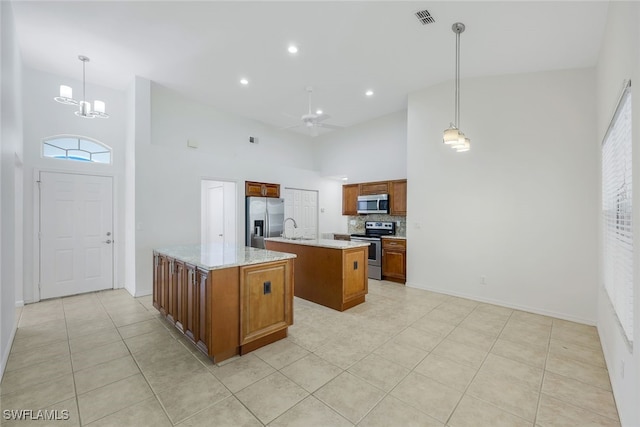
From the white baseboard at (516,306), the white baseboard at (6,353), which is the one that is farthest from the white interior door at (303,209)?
the white baseboard at (6,353)

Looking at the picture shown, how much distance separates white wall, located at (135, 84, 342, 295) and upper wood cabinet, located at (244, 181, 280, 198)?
0.12 m

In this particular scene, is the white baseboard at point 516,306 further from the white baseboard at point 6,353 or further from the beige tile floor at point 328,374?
the white baseboard at point 6,353

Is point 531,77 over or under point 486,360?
over

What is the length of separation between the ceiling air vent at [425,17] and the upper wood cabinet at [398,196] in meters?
3.13

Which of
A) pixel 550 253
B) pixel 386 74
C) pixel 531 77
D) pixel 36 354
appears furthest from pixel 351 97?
pixel 36 354

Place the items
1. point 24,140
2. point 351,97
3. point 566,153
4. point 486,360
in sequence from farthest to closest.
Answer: point 351,97 → point 24,140 → point 566,153 → point 486,360

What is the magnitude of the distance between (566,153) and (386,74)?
278 centimetres

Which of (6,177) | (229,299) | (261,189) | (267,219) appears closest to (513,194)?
(229,299)

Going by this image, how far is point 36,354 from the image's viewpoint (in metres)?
2.70

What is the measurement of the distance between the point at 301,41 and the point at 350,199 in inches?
158

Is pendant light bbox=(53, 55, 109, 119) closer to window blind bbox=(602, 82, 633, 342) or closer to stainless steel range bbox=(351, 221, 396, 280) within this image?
stainless steel range bbox=(351, 221, 396, 280)

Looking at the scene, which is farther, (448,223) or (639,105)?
(448,223)

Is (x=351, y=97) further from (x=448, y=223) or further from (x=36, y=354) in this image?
(x=36, y=354)

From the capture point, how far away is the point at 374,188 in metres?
6.40
